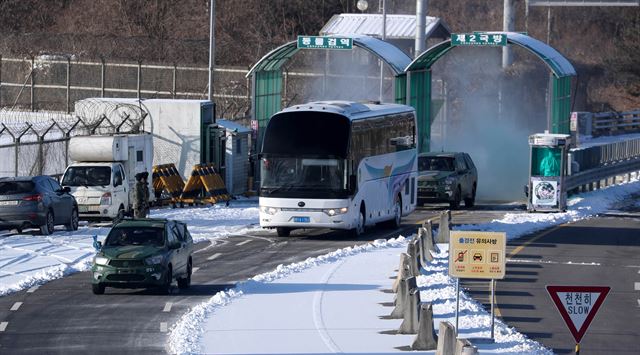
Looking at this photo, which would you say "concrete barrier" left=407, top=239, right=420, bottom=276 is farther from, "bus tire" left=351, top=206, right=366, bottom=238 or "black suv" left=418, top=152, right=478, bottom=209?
"black suv" left=418, top=152, right=478, bottom=209

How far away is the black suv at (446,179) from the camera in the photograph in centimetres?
4409

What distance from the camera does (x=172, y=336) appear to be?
20.6m

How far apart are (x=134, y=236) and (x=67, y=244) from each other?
7.77m

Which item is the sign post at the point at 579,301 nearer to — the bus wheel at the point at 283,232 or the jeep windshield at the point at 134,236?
the jeep windshield at the point at 134,236

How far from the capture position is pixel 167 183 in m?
43.3

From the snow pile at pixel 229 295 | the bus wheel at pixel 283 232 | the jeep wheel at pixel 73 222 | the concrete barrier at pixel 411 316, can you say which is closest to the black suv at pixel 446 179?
the snow pile at pixel 229 295

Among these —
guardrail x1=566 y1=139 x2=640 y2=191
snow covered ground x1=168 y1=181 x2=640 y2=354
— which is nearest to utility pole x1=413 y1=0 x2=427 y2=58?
guardrail x1=566 y1=139 x2=640 y2=191

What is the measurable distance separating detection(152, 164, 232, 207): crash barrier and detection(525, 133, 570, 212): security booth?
9.73 meters

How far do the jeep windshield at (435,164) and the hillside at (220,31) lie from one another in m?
28.6

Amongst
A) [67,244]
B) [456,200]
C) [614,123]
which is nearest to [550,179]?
[456,200]

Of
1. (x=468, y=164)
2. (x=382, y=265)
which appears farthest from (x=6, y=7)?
(x=382, y=265)

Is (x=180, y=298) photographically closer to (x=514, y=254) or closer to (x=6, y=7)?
(x=514, y=254)

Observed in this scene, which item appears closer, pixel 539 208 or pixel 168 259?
pixel 168 259

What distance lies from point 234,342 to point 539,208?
2499cm
